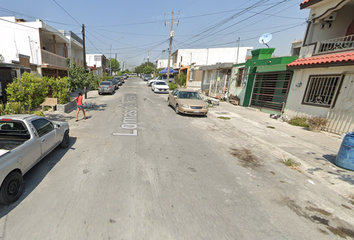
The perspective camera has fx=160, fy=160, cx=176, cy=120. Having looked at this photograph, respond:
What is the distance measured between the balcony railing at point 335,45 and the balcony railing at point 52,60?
22293 millimetres

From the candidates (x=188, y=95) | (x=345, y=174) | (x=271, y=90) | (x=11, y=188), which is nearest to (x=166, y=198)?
(x=11, y=188)

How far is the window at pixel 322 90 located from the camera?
794 centimetres

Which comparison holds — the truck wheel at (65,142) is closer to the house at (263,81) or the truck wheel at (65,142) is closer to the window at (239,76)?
the house at (263,81)

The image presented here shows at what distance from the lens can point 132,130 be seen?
7.03 meters

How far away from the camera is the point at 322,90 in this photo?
8594 millimetres

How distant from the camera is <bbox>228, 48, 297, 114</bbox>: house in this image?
11098 mm

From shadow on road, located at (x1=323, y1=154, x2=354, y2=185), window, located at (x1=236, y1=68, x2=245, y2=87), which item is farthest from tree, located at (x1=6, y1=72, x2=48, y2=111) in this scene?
window, located at (x1=236, y1=68, x2=245, y2=87)

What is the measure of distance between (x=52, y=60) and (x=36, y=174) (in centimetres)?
1895

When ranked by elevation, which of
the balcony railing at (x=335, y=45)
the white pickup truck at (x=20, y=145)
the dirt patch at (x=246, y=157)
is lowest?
the dirt patch at (x=246, y=157)

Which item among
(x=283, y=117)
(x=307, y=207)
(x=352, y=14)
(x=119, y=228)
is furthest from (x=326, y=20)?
(x=119, y=228)

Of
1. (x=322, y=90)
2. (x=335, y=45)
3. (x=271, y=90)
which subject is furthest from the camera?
(x=271, y=90)

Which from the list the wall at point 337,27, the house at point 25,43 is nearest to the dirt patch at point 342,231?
the wall at point 337,27

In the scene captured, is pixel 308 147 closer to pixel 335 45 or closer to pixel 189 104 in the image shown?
pixel 189 104

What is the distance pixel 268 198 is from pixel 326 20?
11.3 m
